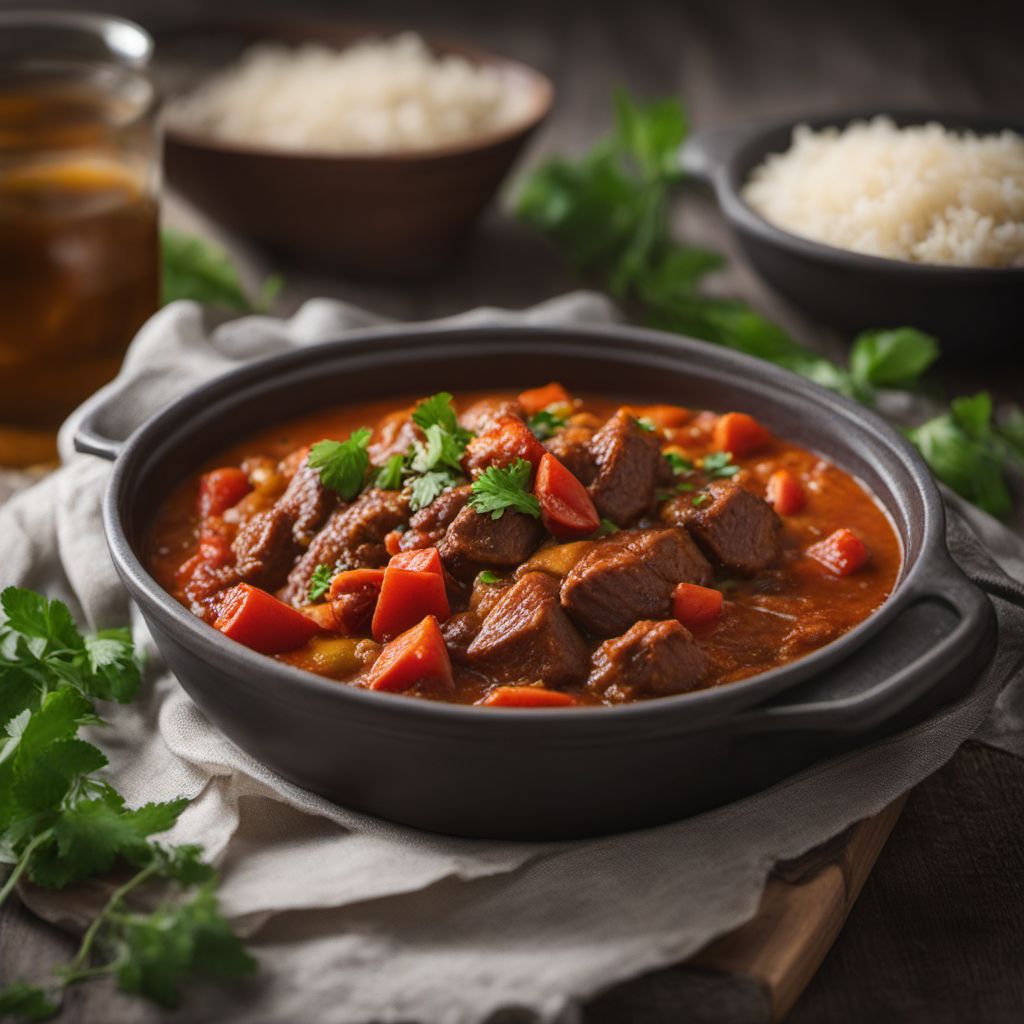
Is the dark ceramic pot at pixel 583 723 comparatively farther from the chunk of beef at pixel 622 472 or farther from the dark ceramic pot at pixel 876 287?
the dark ceramic pot at pixel 876 287

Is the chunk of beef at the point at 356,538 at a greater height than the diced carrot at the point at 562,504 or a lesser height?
lesser

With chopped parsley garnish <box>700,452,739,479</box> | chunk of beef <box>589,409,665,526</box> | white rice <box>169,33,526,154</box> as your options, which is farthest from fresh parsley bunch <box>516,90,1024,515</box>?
chunk of beef <box>589,409,665,526</box>

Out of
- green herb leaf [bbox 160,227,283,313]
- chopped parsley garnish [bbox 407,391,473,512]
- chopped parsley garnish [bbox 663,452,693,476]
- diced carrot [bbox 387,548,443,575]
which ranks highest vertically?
chopped parsley garnish [bbox 407,391,473,512]

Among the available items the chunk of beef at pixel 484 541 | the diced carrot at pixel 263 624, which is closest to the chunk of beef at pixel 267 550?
the diced carrot at pixel 263 624

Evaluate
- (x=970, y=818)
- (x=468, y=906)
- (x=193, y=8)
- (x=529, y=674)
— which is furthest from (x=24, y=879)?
(x=193, y=8)

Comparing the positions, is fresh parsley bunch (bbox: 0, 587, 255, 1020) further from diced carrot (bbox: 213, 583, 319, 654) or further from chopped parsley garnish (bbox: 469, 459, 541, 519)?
chopped parsley garnish (bbox: 469, 459, 541, 519)

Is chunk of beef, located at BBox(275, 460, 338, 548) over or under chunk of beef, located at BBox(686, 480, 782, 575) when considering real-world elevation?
under

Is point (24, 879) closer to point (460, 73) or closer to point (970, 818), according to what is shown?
point (970, 818)
